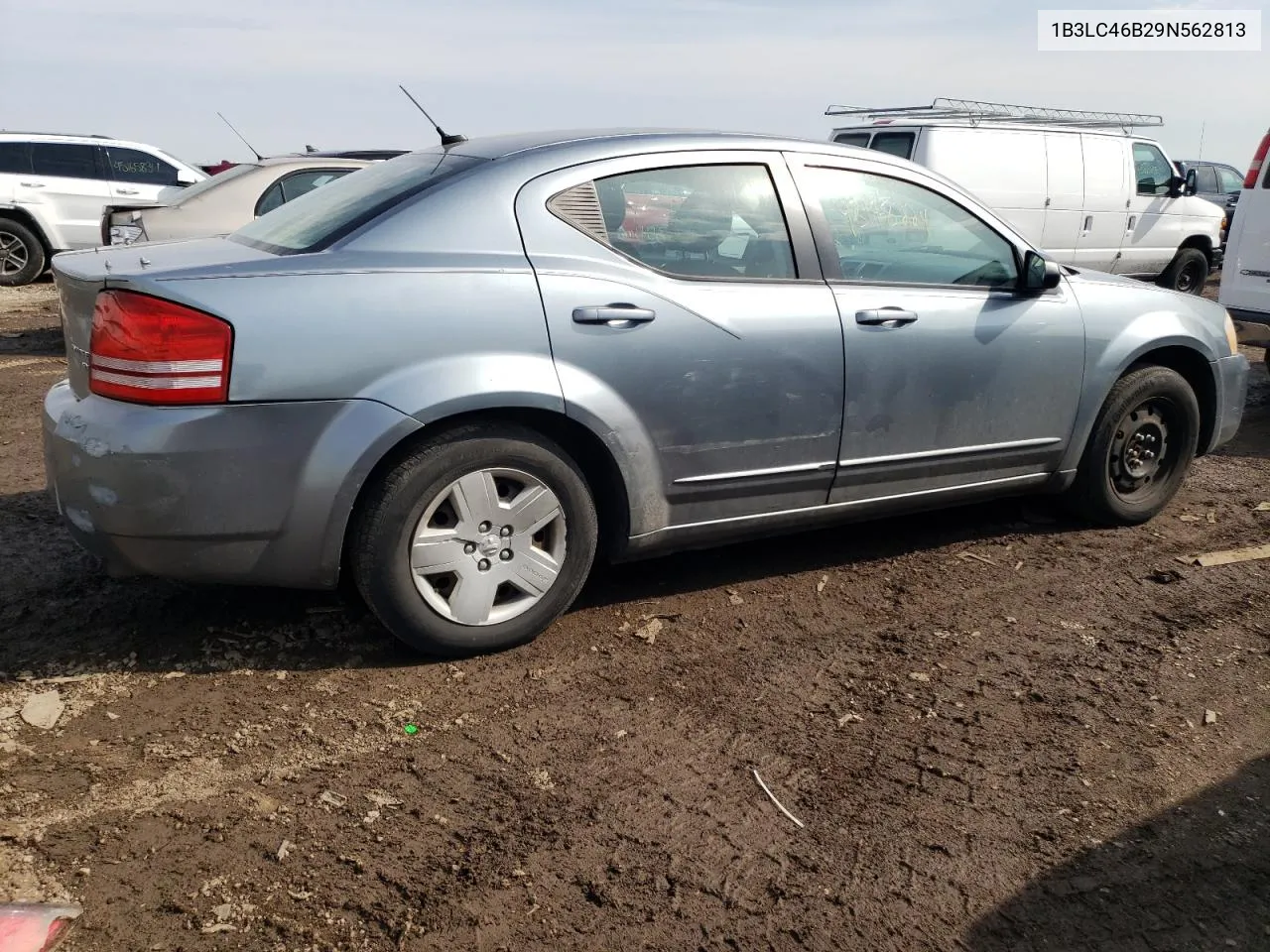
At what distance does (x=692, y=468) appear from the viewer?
374cm

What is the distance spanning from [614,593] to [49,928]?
2289mm

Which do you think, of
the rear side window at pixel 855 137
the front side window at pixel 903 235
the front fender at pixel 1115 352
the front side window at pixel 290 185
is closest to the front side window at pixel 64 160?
the front side window at pixel 290 185

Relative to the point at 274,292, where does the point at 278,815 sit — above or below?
below

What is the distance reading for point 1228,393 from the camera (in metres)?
5.12

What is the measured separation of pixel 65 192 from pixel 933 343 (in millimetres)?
12373

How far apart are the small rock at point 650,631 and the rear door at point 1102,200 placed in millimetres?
9802

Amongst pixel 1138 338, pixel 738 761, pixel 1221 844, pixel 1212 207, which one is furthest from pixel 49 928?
pixel 1212 207

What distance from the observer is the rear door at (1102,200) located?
11938 millimetres

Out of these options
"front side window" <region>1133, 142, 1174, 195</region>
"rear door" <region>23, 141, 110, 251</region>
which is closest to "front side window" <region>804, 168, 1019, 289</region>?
"front side window" <region>1133, 142, 1174, 195</region>

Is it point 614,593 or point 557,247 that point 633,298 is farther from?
point 614,593

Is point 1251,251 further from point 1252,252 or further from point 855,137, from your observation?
point 855,137

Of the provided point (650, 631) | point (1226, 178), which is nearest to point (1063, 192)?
point (650, 631)

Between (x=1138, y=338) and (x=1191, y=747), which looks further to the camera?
(x=1138, y=338)

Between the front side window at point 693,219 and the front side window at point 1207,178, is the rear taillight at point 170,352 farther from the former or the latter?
the front side window at point 1207,178
